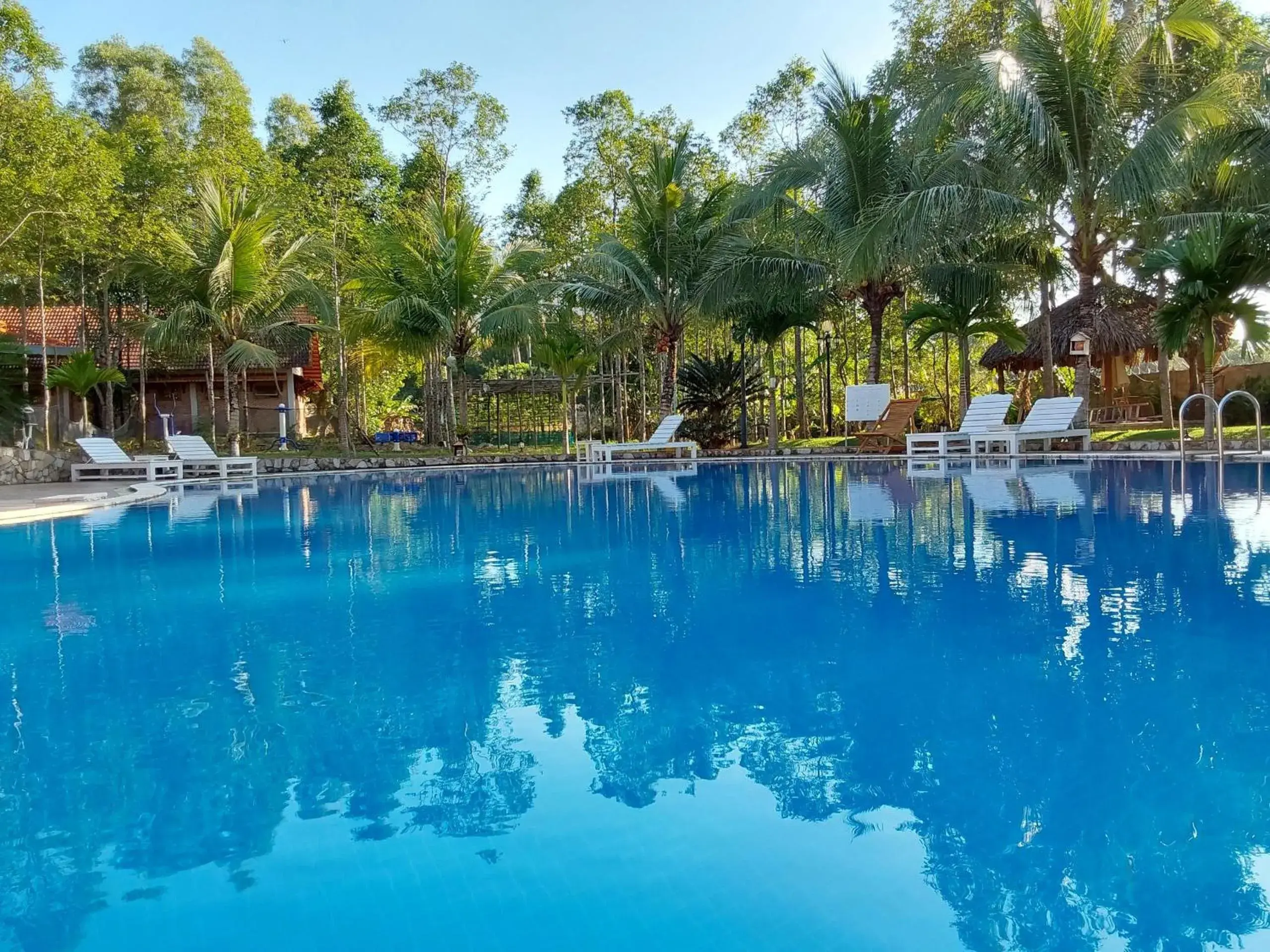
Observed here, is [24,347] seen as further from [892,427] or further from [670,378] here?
[892,427]

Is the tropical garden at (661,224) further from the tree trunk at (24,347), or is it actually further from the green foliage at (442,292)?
the tree trunk at (24,347)

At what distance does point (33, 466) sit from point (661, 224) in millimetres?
Answer: 13211

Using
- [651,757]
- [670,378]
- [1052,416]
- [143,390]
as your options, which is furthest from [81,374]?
[1052,416]

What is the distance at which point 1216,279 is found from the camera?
47.1 feet

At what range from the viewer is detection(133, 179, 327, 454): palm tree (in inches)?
696

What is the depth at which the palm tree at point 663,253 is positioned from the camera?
63.6 ft

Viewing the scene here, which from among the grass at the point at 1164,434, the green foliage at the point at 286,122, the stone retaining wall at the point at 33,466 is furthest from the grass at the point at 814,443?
the green foliage at the point at 286,122

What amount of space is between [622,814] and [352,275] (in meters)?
21.7

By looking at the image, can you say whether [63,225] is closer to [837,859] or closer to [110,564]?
[110,564]

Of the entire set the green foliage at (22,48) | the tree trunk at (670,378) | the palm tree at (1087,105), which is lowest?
the tree trunk at (670,378)

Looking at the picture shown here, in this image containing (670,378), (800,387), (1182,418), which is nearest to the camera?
(1182,418)

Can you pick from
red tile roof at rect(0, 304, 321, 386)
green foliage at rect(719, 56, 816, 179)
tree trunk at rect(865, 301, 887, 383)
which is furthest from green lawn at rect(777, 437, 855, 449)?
red tile roof at rect(0, 304, 321, 386)

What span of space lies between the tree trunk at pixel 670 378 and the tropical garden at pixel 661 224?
129 mm

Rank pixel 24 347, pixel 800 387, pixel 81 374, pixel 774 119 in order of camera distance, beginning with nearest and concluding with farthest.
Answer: pixel 81 374, pixel 24 347, pixel 800 387, pixel 774 119
